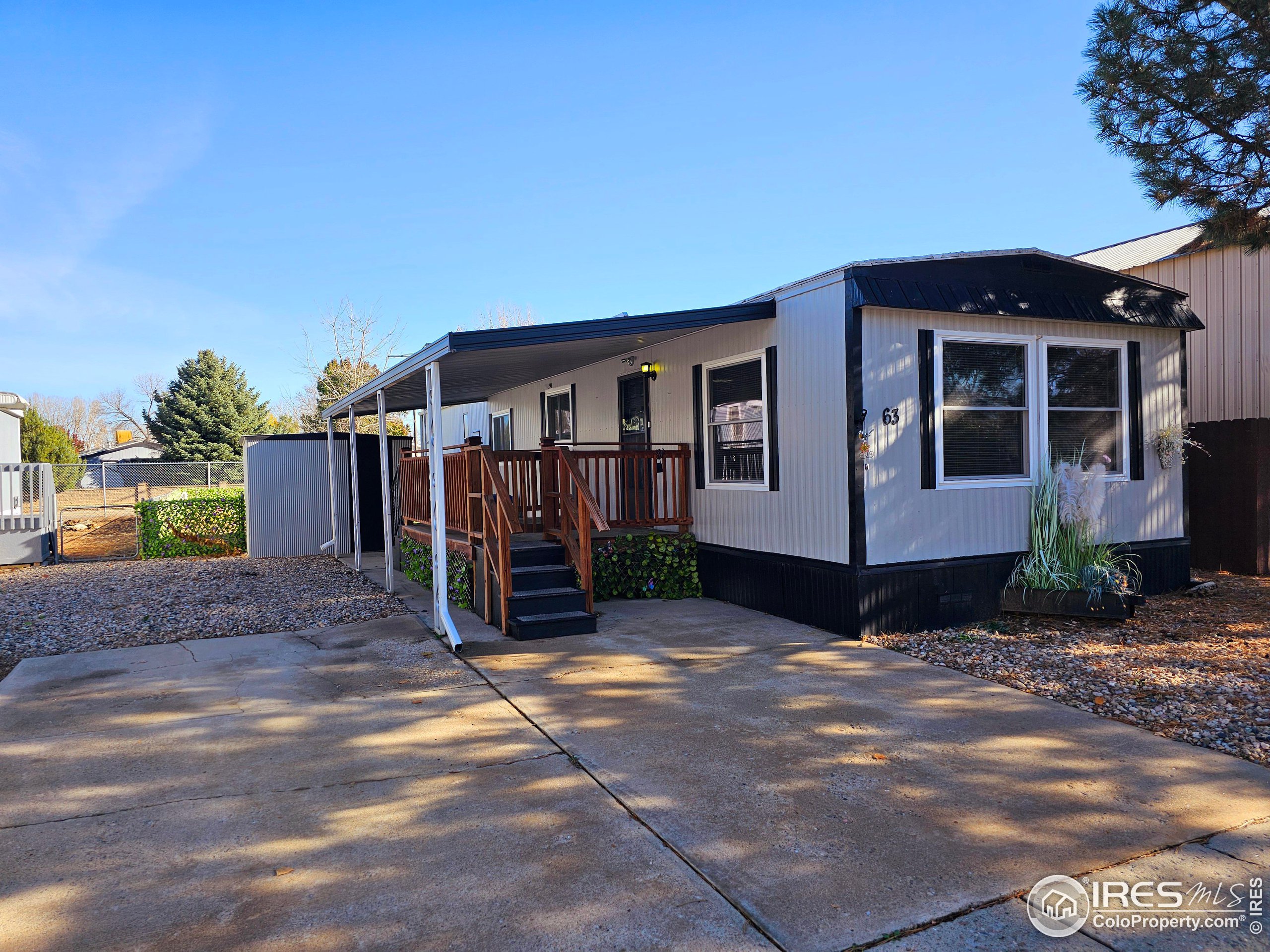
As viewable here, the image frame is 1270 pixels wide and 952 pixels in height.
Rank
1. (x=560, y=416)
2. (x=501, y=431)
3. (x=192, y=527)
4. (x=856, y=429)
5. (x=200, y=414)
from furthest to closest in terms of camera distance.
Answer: (x=200, y=414) → (x=501, y=431) → (x=192, y=527) → (x=560, y=416) → (x=856, y=429)

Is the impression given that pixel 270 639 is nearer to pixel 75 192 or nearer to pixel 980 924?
pixel 980 924

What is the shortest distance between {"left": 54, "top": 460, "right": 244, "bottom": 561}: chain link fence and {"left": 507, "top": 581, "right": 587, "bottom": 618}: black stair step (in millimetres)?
9534

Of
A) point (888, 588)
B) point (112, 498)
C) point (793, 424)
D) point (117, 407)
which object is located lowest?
point (888, 588)

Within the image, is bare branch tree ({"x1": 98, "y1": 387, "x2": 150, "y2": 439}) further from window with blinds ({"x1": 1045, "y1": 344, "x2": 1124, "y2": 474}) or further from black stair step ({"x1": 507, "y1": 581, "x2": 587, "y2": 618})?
window with blinds ({"x1": 1045, "y1": 344, "x2": 1124, "y2": 474})

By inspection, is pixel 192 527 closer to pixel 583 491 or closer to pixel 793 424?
pixel 583 491

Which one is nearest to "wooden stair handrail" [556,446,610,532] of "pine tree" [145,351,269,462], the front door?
the front door

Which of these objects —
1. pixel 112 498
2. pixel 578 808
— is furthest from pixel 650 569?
pixel 112 498

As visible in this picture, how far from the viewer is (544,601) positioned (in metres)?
6.58

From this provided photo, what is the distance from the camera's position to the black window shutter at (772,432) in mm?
6953

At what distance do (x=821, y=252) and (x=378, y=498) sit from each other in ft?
56.7

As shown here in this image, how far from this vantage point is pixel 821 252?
2477cm

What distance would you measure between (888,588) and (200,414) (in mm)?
31220

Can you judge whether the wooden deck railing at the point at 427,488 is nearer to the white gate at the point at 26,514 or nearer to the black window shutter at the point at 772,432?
the black window shutter at the point at 772,432

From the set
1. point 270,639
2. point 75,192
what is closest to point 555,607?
point 270,639
